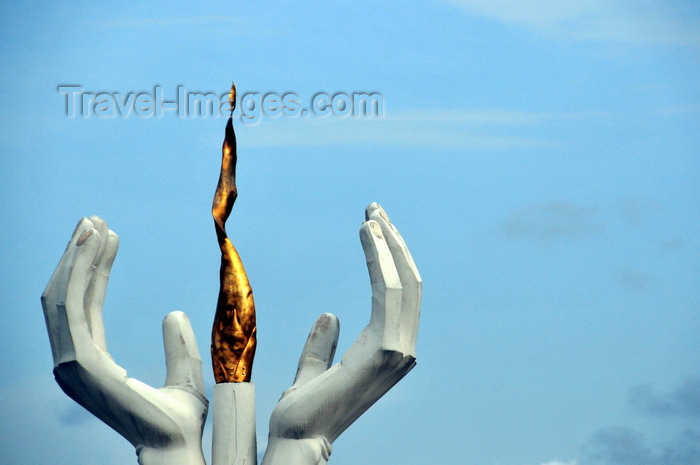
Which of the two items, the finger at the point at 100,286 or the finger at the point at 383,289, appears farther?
the finger at the point at 100,286

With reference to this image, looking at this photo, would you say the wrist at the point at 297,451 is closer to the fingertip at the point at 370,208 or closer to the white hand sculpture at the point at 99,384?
the white hand sculpture at the point at 99,384

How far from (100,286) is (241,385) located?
7.30 ft

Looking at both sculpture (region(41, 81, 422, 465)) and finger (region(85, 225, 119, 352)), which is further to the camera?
finger (region(85, 225, 119, 352))

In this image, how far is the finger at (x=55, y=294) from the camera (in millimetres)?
16594

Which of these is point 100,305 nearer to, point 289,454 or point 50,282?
point 50,282

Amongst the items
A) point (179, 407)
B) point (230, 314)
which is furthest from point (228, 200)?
point (179, 407)

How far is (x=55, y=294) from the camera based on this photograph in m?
16.6

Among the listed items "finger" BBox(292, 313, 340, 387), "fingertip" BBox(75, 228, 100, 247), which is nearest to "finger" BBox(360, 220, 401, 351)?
"finger" BBox(292, 313, 340, 387)

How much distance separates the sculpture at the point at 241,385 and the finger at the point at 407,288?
1cm

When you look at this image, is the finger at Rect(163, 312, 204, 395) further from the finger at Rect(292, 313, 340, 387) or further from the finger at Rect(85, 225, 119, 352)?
the finger at Rect(292, 313, 340, 387)

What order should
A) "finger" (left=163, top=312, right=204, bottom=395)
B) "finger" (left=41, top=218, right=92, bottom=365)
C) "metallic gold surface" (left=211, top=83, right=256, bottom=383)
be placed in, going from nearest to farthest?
"finger" (left=41, top=218, right=92, bottom=365), "metallic gold surface" (left=211, top=83, right=256, bottom=383), "finger" (left=163, top=312, right=204, bottom=395)

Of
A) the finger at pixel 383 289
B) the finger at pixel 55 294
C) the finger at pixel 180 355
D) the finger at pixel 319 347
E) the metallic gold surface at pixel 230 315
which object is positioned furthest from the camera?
the finger at pixel 180 355

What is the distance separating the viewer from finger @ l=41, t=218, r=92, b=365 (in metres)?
16.6

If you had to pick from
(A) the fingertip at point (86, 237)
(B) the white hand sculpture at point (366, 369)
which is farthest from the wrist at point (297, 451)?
(A) the fingertip at point (86, 237)
